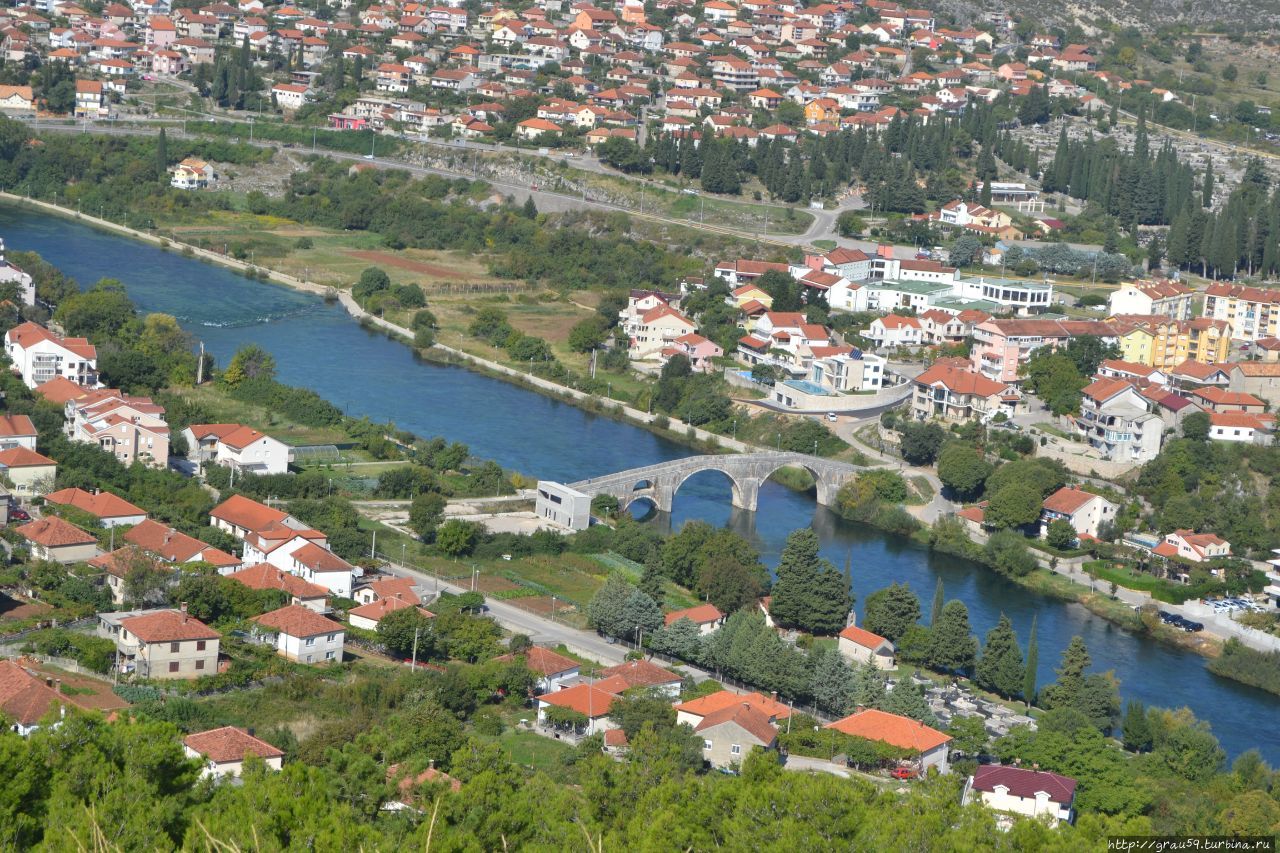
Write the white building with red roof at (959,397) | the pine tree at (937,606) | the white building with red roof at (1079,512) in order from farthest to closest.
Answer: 1. the white building with red roof at (959,397)
2. the white building with red roof at (1079,512)
3. the pine tree at (937,606)

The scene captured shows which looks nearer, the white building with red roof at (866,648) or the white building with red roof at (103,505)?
the white building with red roof at (866,648)

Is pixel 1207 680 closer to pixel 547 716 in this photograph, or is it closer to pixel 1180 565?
pixel 1180 565

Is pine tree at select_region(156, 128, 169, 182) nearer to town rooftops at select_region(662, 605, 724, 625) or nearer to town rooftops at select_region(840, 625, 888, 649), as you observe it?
town rooftops at select_region(662, 605, 724, 625)

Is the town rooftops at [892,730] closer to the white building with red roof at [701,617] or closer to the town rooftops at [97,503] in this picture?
the white building with red roof at [701,617]

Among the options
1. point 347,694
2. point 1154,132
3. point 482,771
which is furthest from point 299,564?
point 1154,132

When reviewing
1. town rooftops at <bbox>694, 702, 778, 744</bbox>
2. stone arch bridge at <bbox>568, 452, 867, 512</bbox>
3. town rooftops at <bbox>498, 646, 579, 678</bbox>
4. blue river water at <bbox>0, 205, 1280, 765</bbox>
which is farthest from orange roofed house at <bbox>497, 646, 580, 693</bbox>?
stone arch bridge at <bbox>568, 452, 867, 512</bbox>

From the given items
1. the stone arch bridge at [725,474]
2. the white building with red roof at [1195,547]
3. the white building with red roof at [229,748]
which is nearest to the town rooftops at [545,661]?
the white building with red roof at [229,748]
